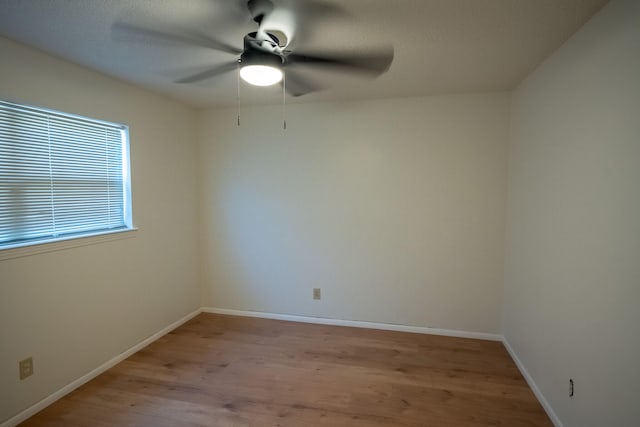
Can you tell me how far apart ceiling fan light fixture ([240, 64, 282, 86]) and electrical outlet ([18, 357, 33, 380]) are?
7.31 ft

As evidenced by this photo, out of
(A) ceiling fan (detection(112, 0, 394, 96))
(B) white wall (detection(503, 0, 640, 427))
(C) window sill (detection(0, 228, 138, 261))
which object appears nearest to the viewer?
(B) white wall (detection(503, 0, 640, 427))

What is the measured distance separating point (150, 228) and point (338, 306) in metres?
2.04

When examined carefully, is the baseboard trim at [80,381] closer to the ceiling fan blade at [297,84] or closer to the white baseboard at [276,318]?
the white baseboard at [276,318]

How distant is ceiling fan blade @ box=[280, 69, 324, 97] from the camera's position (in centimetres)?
236

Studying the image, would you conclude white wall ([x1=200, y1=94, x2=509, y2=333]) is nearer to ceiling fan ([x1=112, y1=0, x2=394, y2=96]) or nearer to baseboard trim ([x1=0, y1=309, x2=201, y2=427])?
baseboard trim ([x1=0, y1=309, x2=201, y2=427])

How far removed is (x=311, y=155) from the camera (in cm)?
344

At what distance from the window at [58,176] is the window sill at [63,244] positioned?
0.03m

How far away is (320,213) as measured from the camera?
11.4 feet

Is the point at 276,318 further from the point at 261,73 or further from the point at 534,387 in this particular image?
the point at 261,73

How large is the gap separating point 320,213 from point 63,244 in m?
2.17

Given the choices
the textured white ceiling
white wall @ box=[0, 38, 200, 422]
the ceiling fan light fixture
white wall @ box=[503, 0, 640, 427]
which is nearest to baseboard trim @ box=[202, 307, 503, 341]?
white wall @ box=[0, 38, 200, 422]

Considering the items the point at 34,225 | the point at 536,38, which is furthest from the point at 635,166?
the point at 34,225

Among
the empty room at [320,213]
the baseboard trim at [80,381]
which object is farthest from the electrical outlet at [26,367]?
the baseboard trim at [80,381]

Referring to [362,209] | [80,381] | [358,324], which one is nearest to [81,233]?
[80,381]
